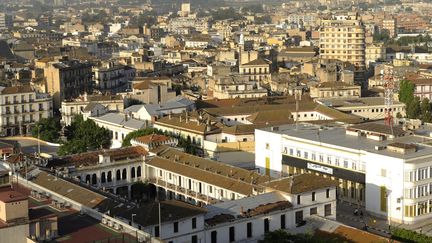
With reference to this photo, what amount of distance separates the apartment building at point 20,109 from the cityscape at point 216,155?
9 cm

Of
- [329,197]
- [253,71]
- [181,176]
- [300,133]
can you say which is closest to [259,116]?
[300,133]

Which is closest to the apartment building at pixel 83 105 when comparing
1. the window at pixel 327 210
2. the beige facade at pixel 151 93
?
the beige facade at pixel 151 93

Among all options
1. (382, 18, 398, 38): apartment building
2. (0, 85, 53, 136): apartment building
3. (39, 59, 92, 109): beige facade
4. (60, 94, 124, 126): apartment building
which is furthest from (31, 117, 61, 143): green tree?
(382, 18, 398, 38): apartment building

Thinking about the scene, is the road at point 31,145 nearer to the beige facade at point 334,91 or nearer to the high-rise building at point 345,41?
the beige facade at point 334,91

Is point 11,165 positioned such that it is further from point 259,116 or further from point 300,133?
point 259,116

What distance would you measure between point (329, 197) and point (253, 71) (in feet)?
162

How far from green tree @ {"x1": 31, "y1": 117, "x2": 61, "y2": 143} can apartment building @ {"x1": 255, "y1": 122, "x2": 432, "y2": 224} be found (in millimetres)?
18583

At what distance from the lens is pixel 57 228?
2491cm

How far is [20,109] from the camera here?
62.7 meters

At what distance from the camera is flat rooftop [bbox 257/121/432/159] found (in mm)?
38281

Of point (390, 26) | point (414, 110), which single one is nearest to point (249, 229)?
point (414, 110)

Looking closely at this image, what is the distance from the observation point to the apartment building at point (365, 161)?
1467 inches

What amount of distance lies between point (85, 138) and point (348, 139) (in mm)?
17829

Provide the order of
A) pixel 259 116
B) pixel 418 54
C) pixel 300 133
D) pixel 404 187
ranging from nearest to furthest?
pixel 404 187 < pixel 300 133 < pixel 259 116 < pixel 418 54
